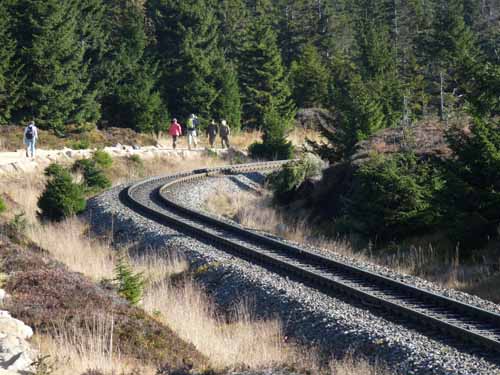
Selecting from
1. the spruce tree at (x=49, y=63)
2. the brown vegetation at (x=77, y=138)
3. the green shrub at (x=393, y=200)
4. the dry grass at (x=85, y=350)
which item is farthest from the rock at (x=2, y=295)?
the spruce tree at (x=49, y=63)

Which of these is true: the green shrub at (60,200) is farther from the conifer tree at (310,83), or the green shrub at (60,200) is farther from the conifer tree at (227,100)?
the conifer tree at (310,83)

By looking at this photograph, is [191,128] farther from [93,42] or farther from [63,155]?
[93,42]

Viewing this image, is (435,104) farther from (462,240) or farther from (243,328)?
(243,328)

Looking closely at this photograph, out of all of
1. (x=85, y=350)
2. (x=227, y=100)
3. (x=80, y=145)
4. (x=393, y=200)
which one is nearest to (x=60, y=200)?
(x=393, y=200)

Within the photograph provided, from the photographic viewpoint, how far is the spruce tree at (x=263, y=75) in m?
55.8

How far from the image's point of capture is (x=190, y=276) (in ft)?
49.0

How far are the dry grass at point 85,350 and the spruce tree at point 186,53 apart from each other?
4405 cm

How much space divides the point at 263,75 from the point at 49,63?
16917 mm

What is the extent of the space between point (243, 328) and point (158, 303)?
1.79 meters

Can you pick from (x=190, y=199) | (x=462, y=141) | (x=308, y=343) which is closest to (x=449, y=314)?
(x=308, y=343)

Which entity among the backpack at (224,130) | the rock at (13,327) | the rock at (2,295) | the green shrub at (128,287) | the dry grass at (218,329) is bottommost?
the backpack at (224,130)

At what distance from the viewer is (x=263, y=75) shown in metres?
56.1

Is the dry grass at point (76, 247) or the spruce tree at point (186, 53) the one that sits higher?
the spruce tree at point (186, 53)

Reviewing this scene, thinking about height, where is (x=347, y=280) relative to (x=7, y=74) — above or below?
below
